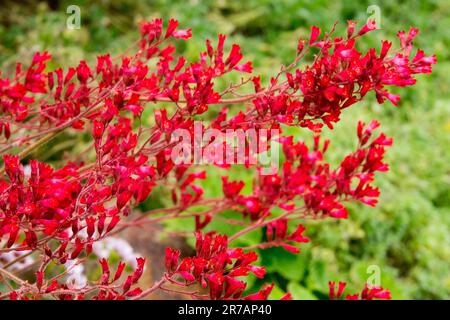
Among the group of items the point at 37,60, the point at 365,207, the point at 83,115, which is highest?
the point at 37,60

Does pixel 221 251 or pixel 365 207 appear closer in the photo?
pixel 221 251

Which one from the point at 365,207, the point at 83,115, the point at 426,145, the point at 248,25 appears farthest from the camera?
the point at 248,25

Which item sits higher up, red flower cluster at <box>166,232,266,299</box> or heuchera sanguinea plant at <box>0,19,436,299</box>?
heuchera sanguinea plant at <box>0,19,436,299</box>

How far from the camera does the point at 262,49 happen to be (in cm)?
510

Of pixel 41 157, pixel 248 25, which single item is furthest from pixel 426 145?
pixel 41 157

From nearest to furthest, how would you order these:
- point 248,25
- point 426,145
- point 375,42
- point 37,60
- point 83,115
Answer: point 83,115 → point 37,60 → point 426,145 → point 375,42 → point 248,25

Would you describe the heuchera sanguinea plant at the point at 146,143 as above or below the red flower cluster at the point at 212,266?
above

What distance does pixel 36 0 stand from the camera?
5.57 m

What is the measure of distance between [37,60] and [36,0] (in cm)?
408

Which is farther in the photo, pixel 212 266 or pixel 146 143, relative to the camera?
pixel 146 143

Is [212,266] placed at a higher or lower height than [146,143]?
lower
